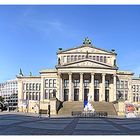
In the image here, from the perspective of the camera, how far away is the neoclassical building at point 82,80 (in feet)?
275

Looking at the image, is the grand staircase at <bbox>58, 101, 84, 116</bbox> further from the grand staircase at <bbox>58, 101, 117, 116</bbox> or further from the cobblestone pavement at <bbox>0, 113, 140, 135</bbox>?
the cobblestone pavement at <bbox>0, 113, 140, 135</bbox>

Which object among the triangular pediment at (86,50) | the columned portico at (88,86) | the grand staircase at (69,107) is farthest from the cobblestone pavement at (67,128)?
the triangular pediment at (86,50)

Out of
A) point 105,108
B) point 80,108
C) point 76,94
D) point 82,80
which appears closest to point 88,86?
point 82,80

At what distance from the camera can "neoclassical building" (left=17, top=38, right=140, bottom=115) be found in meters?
83.7

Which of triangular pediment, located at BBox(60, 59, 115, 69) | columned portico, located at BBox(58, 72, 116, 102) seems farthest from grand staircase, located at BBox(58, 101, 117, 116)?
triangular pediment, located at BBox(60, 59, 115, 69)

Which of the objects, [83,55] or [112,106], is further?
[83,55]

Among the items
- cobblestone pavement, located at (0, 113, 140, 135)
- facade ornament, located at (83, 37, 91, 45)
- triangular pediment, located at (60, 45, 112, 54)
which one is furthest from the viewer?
facade ornament, located at (83, 37, 91, 45)

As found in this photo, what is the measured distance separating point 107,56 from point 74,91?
11459 mm

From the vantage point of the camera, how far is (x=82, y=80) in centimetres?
8400
